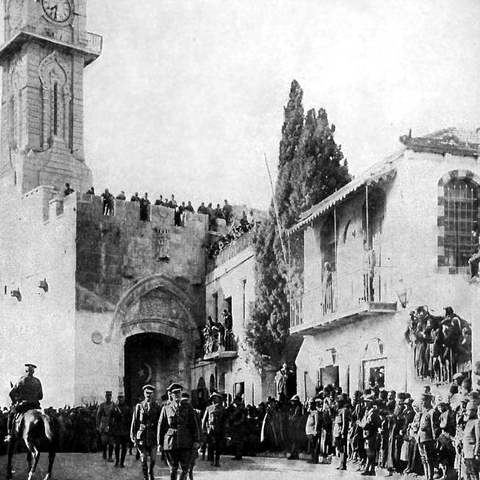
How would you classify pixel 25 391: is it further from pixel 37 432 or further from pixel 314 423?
pixel 314 423

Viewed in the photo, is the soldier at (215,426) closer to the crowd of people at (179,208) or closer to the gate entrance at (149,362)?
the crowd of people at (179,208)

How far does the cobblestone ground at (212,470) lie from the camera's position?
12305 millimetres

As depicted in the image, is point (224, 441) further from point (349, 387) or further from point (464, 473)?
point (464, 473)

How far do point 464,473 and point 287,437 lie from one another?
Answer: 5.85 metres

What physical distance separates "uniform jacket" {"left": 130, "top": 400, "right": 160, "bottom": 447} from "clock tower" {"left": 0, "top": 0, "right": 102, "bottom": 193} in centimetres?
1277

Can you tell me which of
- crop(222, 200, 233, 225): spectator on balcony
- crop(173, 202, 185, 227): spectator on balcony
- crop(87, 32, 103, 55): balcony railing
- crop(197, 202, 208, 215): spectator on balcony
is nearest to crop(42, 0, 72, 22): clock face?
crop(87, 32, 103, 55): balcony railing

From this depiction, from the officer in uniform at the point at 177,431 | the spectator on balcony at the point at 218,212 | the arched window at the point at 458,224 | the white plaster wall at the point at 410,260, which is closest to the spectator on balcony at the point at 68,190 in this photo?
the spectator on balcony at the point at 218,212

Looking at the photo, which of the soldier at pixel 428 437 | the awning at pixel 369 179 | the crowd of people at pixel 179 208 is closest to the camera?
the soldier at pixel 428 437

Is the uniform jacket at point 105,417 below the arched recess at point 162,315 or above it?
below

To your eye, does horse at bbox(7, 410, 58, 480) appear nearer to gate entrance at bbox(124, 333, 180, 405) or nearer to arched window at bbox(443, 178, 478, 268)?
arched window at bbox(443, 178, 478, 268)

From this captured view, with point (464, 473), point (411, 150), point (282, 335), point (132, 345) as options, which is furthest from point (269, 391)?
point (464, 473)

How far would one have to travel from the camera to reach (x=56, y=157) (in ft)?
78.0

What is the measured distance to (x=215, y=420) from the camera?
1421 cm

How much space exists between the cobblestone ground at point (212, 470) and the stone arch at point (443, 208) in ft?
10.2
